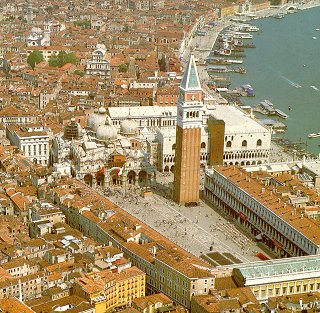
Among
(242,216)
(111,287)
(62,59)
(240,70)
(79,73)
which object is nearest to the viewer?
(111,287)

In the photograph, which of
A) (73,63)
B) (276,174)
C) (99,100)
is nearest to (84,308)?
(276,174)

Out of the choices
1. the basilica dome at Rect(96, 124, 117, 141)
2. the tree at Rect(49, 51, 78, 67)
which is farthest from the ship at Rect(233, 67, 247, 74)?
the basilica dome at Rect(96, 124, 117, 141)

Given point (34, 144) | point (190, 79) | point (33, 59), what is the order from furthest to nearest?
point (33, 59)
point (34, 144)
point (190, 79)

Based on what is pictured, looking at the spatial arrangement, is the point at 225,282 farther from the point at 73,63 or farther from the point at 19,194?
the point at 73,63

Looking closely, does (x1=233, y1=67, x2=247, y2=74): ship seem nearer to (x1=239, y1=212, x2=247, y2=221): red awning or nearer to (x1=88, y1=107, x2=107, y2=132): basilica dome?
(x1=88, y1=107, x2=107, y2=132): basilica dome

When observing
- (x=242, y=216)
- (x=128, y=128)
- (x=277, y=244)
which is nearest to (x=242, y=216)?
(x=242, y=216)

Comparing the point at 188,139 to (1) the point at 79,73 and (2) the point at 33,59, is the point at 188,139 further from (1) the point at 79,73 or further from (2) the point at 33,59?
(2) the point at 33,59
